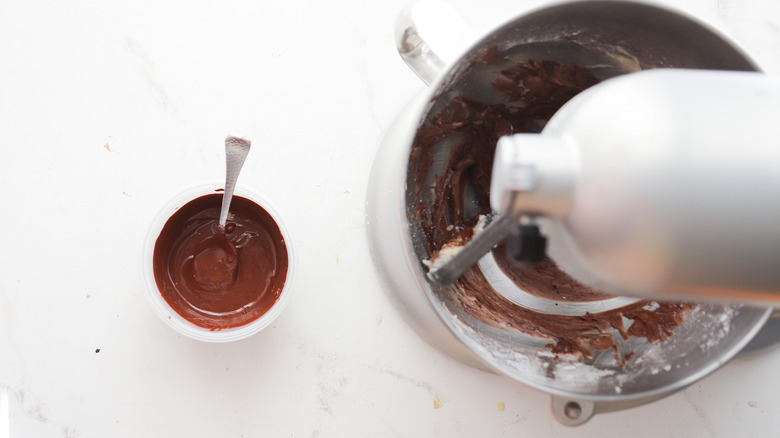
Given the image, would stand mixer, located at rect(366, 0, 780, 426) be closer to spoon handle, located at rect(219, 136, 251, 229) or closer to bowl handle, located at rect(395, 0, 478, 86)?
bowl handle, located at rect(395, 0, 478, 86)

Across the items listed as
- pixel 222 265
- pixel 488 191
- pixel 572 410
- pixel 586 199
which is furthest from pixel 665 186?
pixel 222 265

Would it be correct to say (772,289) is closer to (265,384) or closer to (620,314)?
(620,314)

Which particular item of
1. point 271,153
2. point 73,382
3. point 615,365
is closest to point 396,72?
point 271,153

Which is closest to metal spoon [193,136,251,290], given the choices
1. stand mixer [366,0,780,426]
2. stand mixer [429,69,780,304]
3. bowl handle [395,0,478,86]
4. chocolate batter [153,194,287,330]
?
chocolate batter [153,194,287,330]

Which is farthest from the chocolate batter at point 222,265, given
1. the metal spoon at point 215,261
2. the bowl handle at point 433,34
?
the bowl handle at point 433,34

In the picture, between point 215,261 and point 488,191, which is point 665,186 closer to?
point 488,191

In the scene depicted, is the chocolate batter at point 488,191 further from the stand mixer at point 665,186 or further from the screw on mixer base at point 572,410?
the stand mixer at point 665,186
